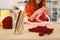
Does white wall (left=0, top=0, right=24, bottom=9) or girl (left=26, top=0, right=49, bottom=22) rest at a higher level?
girl (left=26, top=0, right=49, bottom=22)

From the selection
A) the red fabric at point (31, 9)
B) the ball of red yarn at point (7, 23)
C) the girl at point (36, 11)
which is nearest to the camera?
the ball of red yarn at point (7, 23)

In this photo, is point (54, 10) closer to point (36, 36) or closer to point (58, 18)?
point (58, 18)

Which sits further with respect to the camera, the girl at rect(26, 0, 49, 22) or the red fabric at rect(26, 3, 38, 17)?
Result: the red fabric at rect(26, 3, 38, 17)

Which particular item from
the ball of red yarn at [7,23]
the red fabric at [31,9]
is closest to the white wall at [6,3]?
the red fabric at [31,9]

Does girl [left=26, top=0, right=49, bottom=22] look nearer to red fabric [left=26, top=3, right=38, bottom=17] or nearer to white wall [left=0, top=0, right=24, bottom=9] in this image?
red fabric [left=26, top=3, right=38, bottom=17]

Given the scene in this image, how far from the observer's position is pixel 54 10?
13.7ft

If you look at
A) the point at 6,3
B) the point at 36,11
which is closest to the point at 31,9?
the point at 36,11

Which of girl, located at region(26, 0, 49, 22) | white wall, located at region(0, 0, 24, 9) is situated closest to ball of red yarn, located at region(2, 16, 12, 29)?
girl, located at region(26, 0, 49, 22)

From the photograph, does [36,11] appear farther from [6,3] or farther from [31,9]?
[6,3]

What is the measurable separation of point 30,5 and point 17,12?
977 millimetres

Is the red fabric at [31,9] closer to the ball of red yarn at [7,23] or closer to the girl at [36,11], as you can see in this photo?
the girl at [36,11]

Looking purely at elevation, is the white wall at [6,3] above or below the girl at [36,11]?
below

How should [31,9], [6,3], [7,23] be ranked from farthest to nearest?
1. [6,3]
2. [31,9]
3. [7,23]

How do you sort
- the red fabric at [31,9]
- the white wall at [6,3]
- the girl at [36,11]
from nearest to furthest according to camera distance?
the girl at [36,11], the red fabric at [31,9], the white wall at [6,3]
